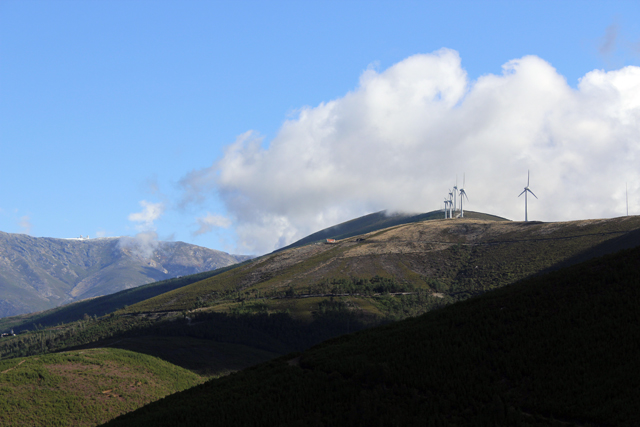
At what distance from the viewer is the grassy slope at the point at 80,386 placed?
96.2 m

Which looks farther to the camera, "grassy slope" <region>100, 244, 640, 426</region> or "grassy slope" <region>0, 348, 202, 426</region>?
"grassy slope" <region>0, 348, 202, 426</region>

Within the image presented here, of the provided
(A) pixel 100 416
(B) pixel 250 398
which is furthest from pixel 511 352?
(A) pixel 100 416

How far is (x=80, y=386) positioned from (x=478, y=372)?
87715 mm

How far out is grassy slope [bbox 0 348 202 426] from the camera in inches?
3789

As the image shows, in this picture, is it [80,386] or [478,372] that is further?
[80,386]

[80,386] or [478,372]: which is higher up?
[478,372]

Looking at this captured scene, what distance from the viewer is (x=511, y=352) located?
185 feet

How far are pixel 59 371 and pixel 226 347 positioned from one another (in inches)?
2619

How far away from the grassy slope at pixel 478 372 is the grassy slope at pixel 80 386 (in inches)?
1392

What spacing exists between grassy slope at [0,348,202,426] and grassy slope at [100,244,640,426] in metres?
35.4

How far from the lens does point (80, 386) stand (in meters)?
109

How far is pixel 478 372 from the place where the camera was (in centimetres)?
5425

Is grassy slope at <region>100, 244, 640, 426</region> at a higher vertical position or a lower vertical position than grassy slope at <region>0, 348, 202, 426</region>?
higher

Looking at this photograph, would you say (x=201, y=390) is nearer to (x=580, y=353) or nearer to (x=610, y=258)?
(x=580, y=353)
